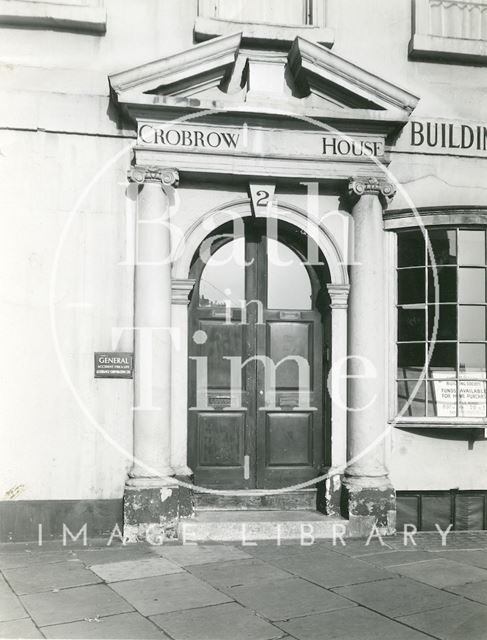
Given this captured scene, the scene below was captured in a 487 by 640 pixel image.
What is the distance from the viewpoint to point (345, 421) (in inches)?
298

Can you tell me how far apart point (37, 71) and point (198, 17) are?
1712mm

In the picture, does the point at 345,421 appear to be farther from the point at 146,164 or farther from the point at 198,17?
the point at 198,17

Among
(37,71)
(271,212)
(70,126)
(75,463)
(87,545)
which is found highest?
(37,71)

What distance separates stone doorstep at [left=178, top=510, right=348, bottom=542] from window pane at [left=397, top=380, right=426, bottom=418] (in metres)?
1.37

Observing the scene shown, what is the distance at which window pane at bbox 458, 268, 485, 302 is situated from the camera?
304 inches

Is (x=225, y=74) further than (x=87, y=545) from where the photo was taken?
Yes

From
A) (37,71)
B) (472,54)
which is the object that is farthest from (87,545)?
(472,54)

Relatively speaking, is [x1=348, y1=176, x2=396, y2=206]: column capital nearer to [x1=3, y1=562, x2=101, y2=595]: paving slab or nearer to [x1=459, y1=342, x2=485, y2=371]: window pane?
[x1=459, y1=342, x2=485, y2=371]: window pane

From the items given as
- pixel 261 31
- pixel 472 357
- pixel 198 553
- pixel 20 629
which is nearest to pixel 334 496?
pixel 198 553

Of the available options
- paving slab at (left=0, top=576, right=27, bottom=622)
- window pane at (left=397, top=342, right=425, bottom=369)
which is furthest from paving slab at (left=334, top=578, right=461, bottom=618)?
window pane at (left=397, top=342, right=425, bottom=369)

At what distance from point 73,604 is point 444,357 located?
4.53 meters

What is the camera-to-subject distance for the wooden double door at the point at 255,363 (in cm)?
769

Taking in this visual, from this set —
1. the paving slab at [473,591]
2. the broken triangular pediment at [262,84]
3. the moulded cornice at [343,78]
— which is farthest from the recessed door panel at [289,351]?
the paving slab at [473,591]

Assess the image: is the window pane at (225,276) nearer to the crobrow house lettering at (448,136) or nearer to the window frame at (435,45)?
the crobrow house lettering at (448,136)
